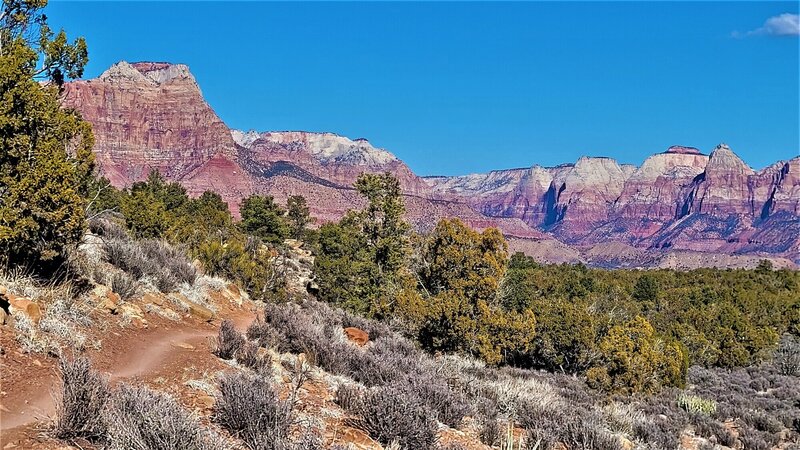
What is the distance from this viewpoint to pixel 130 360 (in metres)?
8.73

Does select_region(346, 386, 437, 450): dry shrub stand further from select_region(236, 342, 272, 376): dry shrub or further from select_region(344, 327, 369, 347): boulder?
select_region(344, 327, 369, 347): boulder

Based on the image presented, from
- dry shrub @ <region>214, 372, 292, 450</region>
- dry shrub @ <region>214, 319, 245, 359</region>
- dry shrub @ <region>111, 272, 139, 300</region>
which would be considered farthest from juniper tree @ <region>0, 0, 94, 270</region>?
dry shrub @ <region>214, 372, 292, 450</region>

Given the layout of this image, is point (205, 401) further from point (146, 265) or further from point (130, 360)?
point (146, 265)

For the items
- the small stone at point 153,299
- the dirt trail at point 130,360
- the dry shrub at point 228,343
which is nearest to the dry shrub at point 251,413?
the dirt trail at point 130,360

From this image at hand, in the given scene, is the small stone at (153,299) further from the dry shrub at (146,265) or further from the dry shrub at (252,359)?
the dry shrub at (252,359)

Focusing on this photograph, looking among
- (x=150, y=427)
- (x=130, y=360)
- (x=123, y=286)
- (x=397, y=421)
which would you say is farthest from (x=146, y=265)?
(x=150, y=427)

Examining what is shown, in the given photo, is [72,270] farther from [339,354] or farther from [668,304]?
[668,304]

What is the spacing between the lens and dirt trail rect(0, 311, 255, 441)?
5.94 meters

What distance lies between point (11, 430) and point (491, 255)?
1490 cm

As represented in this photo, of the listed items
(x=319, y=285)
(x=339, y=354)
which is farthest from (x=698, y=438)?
(x=319, y=285)

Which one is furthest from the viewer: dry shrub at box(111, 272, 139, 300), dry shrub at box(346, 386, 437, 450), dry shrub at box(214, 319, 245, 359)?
dry shrub at box(111, 272, 139, 300)

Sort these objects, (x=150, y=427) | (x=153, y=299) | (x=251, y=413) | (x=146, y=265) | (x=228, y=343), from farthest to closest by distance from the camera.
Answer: (x=146, y=265) → (x=153, y=299) → (x=228, y=343) → (x=251, y=413) → (x=150, y=427)

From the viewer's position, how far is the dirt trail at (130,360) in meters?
5.94

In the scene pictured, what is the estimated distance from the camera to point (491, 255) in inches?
738
